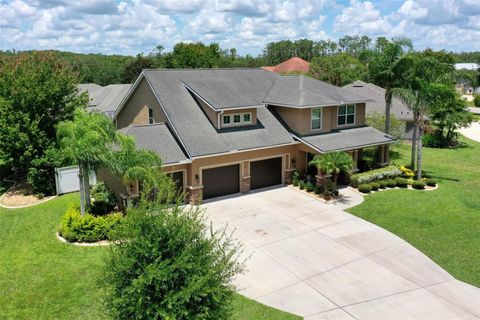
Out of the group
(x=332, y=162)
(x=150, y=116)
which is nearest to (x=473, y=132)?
(x=332, y=162)

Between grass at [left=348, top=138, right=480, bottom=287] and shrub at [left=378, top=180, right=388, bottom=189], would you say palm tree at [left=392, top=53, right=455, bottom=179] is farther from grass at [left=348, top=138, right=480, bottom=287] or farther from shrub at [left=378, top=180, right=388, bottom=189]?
grass at [left=348, top=138, right=480, bottom=287]

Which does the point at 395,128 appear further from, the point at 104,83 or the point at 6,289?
the point at 104,83

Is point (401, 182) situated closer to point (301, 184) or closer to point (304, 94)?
point (301, 184)

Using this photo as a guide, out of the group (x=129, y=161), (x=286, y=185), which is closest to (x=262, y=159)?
(x=286, y=185)

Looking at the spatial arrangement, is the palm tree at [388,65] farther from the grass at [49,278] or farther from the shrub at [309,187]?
the grass at [49,278]

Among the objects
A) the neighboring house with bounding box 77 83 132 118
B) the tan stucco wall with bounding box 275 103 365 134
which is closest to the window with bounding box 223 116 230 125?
the tan stucco wall with bounding box 275 103 365 134

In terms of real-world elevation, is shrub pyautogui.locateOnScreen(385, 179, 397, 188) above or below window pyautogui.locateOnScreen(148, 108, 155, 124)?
below

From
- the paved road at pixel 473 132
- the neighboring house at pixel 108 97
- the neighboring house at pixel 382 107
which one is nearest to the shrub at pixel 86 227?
the neighboring house at pixel 108 97
